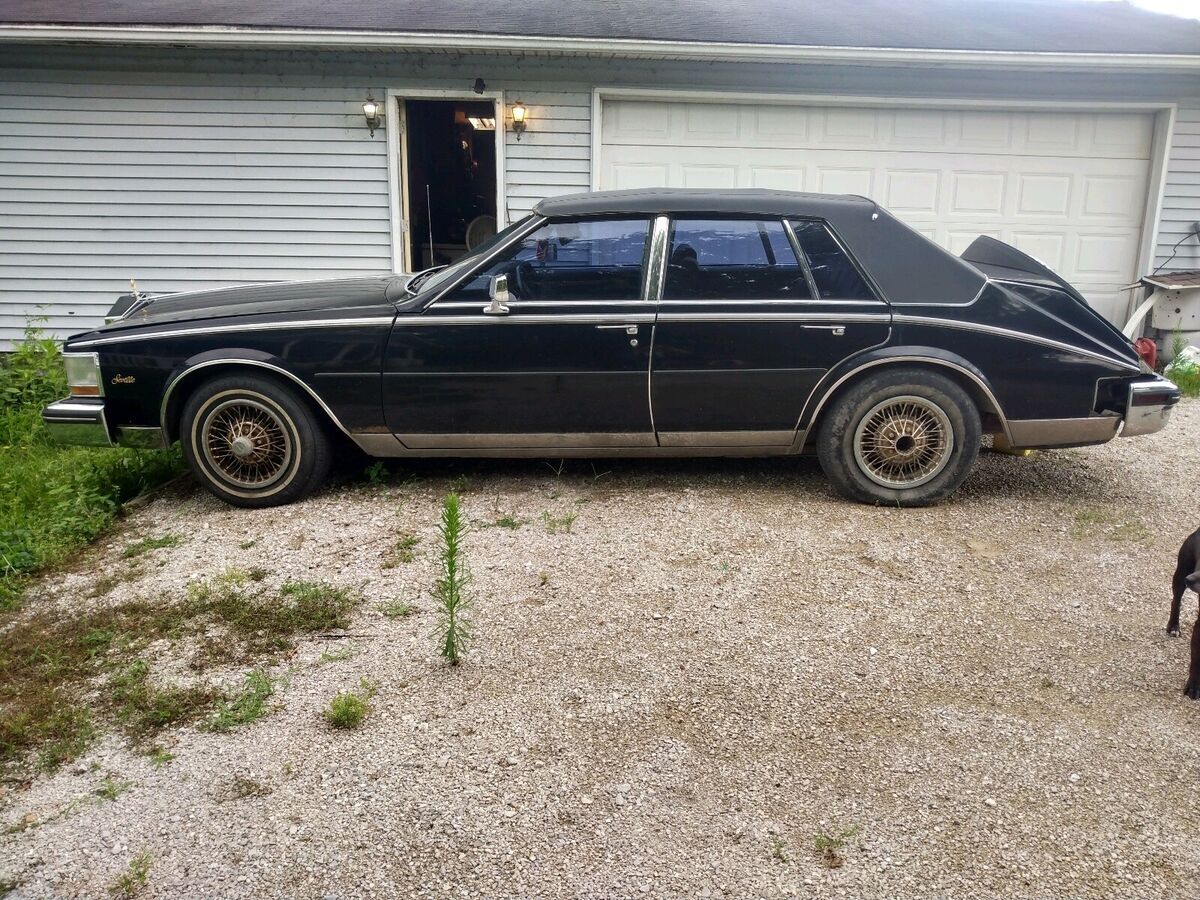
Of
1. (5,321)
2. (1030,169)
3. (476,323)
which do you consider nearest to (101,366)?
(476,323)

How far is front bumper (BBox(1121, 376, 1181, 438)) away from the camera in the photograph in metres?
4.92

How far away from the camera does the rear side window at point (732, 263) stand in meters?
5.02

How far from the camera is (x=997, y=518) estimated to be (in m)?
5.02

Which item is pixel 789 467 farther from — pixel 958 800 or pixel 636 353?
pixel 958 800

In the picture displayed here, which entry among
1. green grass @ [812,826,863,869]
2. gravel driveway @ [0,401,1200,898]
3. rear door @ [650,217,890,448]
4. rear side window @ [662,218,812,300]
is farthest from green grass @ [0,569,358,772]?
rear side window @ [662,218,812,300]

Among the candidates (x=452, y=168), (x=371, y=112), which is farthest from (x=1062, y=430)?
(x=452, y=168)

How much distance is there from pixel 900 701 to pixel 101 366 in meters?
4.22

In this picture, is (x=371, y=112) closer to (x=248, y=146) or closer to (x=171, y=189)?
(x=248, y=146)

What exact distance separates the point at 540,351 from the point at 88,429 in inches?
94.7

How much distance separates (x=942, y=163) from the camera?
922 cm

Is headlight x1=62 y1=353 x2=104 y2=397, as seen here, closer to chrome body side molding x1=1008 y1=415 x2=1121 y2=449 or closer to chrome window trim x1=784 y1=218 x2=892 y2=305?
chrome window trim x1=784 y1=218 x2=892 y2=305

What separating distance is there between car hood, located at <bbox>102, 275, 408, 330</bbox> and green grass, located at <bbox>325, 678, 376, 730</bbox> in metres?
2.37

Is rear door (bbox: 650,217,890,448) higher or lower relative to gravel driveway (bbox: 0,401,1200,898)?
higher

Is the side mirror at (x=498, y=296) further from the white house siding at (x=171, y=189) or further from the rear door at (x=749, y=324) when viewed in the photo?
the white house siding at (x=171, y=189)
